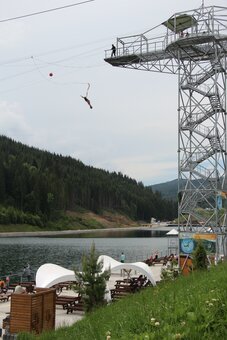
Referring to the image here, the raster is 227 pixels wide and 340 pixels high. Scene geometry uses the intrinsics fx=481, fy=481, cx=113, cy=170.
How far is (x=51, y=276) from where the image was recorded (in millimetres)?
22953

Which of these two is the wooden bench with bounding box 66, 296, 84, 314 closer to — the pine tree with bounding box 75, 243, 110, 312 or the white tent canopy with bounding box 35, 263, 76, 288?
the white tent canopy with bounding box 35, 263, 76, 288

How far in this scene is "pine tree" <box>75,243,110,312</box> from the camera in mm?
16859

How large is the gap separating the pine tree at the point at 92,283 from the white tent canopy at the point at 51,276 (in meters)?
5.37

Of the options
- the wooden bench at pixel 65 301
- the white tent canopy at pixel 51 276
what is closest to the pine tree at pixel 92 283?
the wooden bench at pixel 65 301

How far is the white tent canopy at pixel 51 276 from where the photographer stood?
22328 mm

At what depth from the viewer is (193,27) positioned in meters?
30.7

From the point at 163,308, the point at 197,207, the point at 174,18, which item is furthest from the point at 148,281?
the point at 163,308

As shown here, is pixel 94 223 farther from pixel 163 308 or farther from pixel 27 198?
pixel 163 308

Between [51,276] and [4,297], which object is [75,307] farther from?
[4,297]

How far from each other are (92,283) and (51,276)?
21.2 ft

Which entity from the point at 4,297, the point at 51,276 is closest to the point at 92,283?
the point at 51,276

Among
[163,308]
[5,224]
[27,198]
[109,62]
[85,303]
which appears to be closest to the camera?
[163,308]

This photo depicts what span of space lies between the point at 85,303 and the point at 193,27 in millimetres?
20381

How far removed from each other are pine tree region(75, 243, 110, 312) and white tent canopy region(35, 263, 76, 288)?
17.6ft
